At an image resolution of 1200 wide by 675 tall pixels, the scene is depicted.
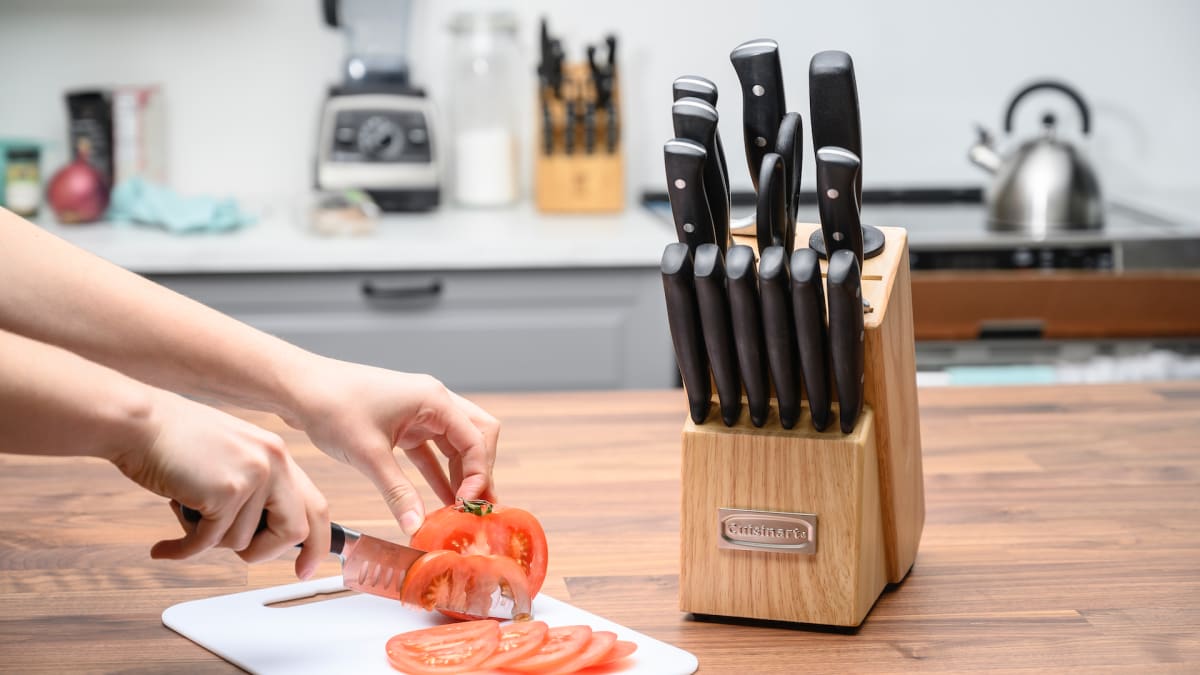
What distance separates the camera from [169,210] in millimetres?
2641

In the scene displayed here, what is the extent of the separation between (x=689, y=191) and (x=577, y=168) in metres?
2.06

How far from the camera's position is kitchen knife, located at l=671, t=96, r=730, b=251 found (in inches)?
35.4

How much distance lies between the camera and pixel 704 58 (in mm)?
3129

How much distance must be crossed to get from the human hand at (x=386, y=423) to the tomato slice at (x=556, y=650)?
0.54 feet

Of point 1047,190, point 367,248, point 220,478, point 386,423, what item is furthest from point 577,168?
point 220,478

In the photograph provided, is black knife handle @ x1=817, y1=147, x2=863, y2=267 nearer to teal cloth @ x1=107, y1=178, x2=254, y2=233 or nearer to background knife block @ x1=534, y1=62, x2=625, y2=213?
teal cloth @ x1=107, y1=178, x2=254, y2=233

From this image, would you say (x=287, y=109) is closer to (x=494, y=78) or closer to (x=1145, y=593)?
(x=494, y=78)

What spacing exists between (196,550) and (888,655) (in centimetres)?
45

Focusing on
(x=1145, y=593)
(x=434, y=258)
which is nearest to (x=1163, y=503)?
(x=1145, y=593)

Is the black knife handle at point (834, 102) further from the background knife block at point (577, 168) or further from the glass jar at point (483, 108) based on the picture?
the glass jar at point (483, 108)

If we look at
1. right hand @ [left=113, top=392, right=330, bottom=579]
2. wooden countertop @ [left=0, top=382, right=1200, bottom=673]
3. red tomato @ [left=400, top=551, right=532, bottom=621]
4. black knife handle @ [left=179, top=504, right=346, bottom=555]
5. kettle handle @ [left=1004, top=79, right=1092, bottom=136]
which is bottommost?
wooden countertop @ [left=0, top=382, right=1200, bottom=673]

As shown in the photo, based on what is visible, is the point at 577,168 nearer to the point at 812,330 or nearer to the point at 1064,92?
the point at 1064,92

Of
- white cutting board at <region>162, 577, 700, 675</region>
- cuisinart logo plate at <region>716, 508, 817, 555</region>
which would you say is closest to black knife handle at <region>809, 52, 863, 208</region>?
cuisinart logo plate at <region>716, 508, 817, 555</region>

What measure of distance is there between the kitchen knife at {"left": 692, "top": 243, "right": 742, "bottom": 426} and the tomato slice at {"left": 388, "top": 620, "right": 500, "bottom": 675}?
0.22 m
